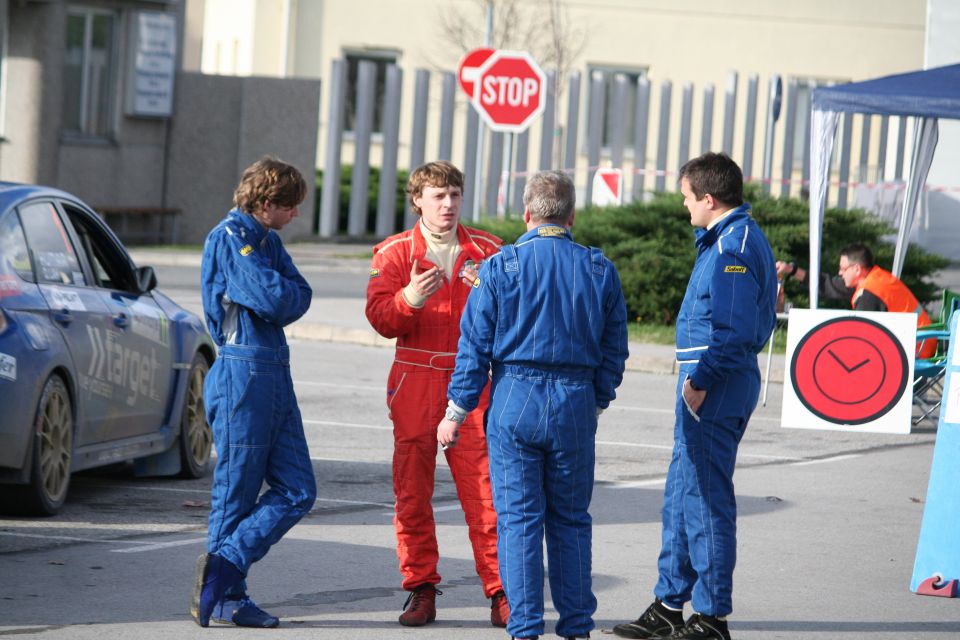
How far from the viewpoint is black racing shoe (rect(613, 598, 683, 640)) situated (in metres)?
6.63

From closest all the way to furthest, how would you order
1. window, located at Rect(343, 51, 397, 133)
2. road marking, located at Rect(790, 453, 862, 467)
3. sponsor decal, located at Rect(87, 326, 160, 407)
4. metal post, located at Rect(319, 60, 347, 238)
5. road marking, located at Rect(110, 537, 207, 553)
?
road marking, located at Rect(110, 537, 207, 553)
sponsor decal, located at Rect(87, 326, 160, 407)
road marking, located at Rect(790, 453, 862, 467)
metal post, located at Rect(319, 60, 347, 238)
window, located at Rect(343, 51, 397, 133)

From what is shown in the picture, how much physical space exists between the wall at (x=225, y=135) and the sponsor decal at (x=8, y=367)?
21227mm

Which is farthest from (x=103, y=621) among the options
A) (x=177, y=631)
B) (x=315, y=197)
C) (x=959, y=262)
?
(x=959, y=262)

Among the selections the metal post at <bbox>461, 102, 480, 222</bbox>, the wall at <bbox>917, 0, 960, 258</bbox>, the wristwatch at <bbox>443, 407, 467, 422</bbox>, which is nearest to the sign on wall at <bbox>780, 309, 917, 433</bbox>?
the wristwatch at <bbox>443, 407, 467, 422</bbox>

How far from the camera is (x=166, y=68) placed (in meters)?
28.4

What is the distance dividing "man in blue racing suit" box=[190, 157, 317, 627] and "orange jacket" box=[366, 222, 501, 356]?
307 mm

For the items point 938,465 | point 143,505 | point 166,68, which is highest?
point 166,68

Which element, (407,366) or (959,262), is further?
(959,262)

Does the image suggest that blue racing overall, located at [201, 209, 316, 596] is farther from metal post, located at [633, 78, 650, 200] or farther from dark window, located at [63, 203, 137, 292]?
metal post, located at [633, 78, 650, 200]

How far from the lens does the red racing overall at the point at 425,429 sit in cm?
674

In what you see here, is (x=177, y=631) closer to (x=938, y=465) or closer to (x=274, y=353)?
(x=274, y=353)

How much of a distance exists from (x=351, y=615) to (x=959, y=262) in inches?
1053

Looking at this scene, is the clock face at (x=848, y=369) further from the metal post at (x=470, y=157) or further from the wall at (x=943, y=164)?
the wall at (x=943, y=164)

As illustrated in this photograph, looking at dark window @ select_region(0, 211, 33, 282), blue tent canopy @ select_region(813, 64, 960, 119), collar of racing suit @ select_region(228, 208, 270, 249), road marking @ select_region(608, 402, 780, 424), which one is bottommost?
road marking @ select_region(608, 402, 780, 424)
